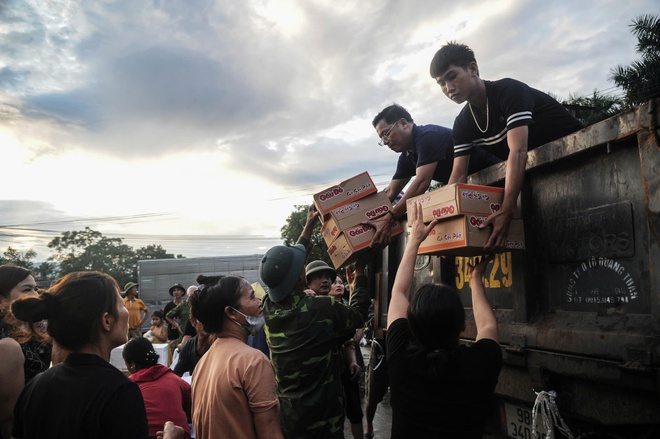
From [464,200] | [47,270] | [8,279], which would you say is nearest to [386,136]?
[464,200]

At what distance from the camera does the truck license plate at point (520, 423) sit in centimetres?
244

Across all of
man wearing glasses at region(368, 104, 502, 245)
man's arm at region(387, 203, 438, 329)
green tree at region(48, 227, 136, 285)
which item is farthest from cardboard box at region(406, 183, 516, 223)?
green tree at region(48, 227, 136, 285)

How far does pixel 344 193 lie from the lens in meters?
3.53

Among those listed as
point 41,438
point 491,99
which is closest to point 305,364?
point 41,438

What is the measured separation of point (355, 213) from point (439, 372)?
1.85 metres

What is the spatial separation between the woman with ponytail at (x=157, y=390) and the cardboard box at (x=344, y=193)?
60.8 inches

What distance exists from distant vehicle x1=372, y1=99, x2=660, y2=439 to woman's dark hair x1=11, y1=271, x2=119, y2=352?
199cm

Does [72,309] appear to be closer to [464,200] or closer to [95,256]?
[464,200]

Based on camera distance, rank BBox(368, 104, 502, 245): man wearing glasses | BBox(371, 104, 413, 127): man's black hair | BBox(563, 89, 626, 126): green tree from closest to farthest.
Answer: BBox(368, 104, 502, 245): man wearing glasses
BBox(371, 104, 413, 127): man's black hair
BBox(563, 89, 626, 126): green tree

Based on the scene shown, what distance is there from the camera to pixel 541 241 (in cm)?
255

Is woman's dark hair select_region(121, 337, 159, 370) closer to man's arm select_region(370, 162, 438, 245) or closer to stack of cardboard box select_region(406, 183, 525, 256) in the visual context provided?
man's arm select_region(370, 162, 438, 245)

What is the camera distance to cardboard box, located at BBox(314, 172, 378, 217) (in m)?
3.50

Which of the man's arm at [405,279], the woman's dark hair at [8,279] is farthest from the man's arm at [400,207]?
the woman's dark hair at [8,279]

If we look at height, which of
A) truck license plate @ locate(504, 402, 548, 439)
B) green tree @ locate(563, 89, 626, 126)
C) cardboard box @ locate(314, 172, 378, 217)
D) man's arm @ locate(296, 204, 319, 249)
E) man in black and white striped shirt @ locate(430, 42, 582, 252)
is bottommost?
truck license plate @ locate(504, 402, 548, 439)
